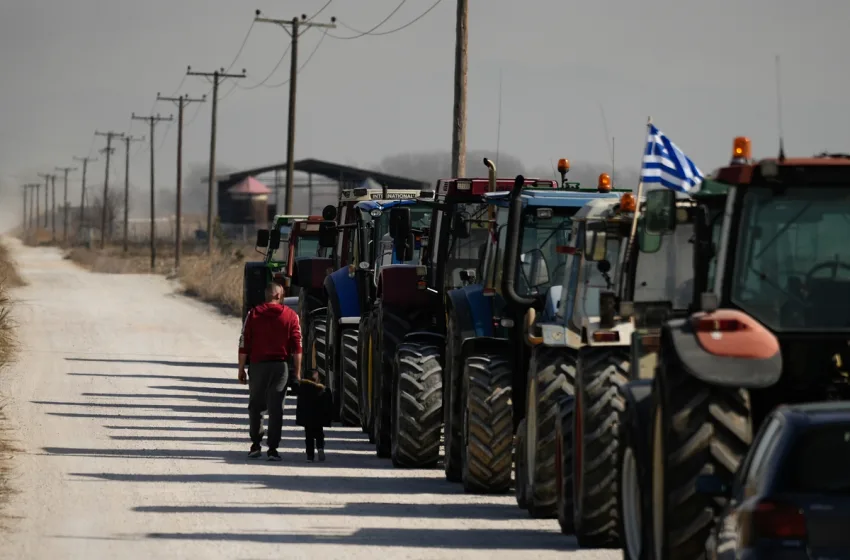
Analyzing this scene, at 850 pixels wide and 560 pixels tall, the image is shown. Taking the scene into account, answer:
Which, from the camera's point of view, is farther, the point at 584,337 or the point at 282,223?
the point at 282,223

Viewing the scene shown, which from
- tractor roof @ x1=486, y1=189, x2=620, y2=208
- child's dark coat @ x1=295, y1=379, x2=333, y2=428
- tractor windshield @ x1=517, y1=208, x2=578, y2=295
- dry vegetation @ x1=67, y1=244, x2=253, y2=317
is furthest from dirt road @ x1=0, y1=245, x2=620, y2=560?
dry vegetation @ x1=67, y1=244, x2=253, y2=317

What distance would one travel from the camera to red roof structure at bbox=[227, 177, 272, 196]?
407 ft

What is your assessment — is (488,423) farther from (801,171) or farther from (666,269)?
(801,171)

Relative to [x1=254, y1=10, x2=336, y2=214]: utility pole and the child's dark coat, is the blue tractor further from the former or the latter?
[x1=254, y1=10, x2=336, y2=214]: utility pole

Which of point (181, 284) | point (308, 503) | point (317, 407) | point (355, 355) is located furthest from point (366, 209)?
point (181, 284)

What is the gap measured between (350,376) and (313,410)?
9.68 ft

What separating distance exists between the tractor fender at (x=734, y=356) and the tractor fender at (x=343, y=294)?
1224 cm

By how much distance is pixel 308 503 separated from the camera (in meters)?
13.7

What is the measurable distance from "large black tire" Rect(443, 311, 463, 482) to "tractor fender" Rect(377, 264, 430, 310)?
6.47ft

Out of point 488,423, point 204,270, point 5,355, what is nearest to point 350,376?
point 488,423

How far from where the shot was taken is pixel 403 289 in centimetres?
1702

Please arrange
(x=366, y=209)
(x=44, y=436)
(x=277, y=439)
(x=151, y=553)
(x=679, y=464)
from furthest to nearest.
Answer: (x=366, y=209) < (x=44, y=436) < (x=277, y=439) < (x=151, y=553) < (x=679, y=464)

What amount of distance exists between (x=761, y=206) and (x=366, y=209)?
12.2 m

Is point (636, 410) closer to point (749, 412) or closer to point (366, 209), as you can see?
point (749, 412)
